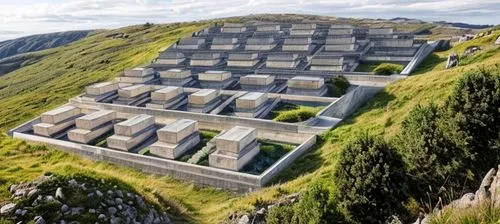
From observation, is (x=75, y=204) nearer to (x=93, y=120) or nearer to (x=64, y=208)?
(x=64, y=208)

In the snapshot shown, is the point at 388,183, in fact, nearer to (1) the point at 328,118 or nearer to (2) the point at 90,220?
(2) the point at 90,220

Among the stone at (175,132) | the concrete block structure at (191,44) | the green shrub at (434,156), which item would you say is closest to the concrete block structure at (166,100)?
the stone at (175,132)

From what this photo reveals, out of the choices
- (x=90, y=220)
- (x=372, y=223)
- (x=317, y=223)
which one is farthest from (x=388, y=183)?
(x=90, y=220)

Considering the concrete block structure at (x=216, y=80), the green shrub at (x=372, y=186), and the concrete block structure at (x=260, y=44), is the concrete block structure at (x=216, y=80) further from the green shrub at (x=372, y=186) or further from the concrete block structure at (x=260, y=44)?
the green shrub at (x=372, y=186)

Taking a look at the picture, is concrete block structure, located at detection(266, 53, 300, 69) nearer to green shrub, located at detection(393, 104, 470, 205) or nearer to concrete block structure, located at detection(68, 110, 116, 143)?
concrete block structure, located at detection(68, 110, 116, 143)

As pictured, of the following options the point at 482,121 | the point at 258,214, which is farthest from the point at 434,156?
the point at 258,214

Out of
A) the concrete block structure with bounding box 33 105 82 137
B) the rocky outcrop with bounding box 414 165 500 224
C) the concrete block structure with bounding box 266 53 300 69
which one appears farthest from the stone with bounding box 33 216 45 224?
the concrete block structure with bounding box 266 53 300 69
